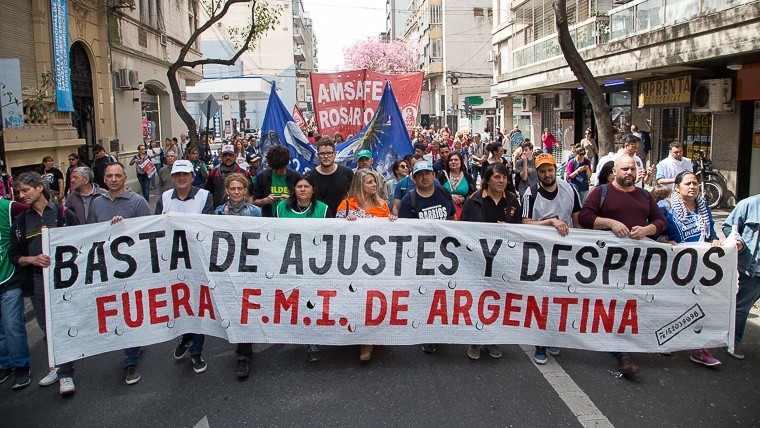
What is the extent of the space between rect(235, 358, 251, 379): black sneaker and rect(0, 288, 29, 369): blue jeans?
164cm

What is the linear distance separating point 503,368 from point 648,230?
1585 millimetres

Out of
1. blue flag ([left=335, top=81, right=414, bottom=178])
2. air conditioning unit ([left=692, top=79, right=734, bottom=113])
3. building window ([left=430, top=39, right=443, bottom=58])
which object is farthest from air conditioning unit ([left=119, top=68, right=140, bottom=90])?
building window ([left=430, top=39, right=443, bottom=58])

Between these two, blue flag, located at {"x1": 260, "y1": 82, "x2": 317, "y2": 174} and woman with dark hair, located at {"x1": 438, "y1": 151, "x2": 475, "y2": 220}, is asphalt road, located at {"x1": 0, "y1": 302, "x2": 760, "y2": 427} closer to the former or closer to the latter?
woman with dark hair, located at {"x1": 438, "y1": 151, "x2": 475, "y2": 220}

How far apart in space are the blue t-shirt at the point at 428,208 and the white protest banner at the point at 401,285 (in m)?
0.51

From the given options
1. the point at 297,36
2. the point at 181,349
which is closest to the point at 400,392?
the point at 181,349

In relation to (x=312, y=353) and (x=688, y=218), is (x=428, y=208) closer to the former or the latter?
(x=312, y=353)

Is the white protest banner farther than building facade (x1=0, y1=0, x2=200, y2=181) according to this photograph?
No

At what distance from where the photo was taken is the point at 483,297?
5.18 meters

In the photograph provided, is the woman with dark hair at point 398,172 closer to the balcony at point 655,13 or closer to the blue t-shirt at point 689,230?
the blue t-shirt at point 689,230

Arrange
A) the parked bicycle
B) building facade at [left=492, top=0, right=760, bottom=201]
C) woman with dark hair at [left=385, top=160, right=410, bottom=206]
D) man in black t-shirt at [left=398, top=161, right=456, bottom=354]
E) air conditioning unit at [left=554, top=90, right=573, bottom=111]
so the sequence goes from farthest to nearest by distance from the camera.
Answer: air conditioning unit at [left=554, top=90, right=573, bottom=111] < the parked bicycle < building facade at [left=492, top=0, right=760, bottom=201] < woman with dark hair at [left=385, top=160, right=410, bottom=206] < man in black t-shirt at [left=398, top=161, right=456, bottom=354]

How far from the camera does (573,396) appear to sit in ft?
15.0

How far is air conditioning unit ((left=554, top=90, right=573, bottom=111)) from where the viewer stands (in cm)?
2520

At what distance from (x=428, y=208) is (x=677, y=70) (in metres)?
13.1

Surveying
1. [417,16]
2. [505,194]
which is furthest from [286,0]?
[505,194]
